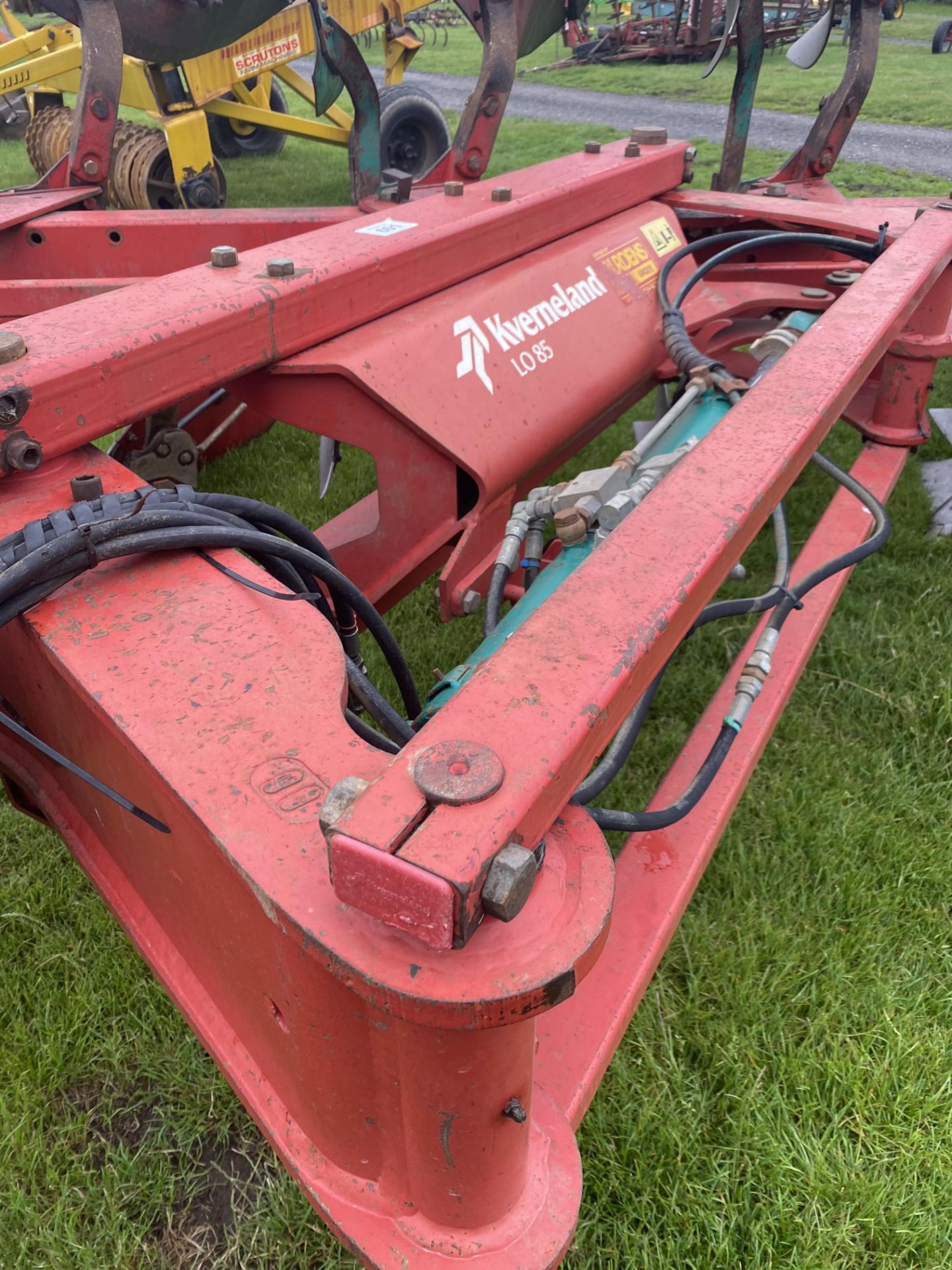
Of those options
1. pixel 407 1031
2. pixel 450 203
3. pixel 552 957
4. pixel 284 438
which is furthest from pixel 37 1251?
pixel 284 438

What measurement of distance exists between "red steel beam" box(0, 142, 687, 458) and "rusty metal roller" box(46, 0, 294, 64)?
2028 mm

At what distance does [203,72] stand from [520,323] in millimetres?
4426

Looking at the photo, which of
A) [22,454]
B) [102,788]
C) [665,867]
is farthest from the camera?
[665,867]

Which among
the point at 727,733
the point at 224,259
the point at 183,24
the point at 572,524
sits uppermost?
the point at 183,24

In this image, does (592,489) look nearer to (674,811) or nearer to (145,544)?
(674,811)

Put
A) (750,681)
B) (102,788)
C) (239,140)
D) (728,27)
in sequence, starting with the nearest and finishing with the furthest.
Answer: (102,788)
(750,681)
(728,27)
(239,140)

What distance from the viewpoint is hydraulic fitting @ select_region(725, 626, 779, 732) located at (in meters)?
1.49

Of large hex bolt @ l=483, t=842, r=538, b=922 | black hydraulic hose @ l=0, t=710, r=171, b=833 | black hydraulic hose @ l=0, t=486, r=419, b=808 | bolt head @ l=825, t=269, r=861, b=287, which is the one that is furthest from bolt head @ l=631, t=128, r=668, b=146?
large hex bolt @ l=483, t=842, r=538, b=922

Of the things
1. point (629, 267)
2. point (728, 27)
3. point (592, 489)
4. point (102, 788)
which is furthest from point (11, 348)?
point (728, 27)

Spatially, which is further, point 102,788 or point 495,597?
point 495,597

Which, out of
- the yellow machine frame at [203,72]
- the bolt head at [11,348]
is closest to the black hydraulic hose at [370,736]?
the bolt head at [11,348]

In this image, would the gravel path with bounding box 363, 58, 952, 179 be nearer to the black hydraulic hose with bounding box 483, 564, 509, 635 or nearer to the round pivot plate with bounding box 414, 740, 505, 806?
the black hydraulic hose with bounding box 483, 564, 509, 635

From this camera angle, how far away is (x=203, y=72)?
17.4ft

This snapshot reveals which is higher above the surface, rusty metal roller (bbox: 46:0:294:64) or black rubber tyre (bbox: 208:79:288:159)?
rusty metal roller (bbox: 46:0:294:64)
